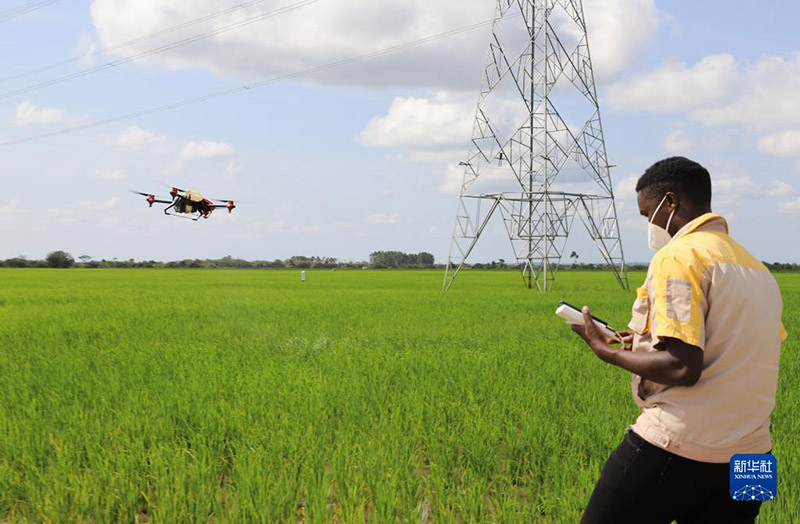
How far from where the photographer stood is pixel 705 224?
1.83 m

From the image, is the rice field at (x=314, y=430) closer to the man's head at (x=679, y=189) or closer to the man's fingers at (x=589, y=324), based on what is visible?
the man's fingers at (x=589, y=324)

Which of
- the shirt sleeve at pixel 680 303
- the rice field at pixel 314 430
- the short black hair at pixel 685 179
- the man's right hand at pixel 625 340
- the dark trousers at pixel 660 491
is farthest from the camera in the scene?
the rice field at pixel 314 430

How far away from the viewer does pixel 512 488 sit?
3773 mm

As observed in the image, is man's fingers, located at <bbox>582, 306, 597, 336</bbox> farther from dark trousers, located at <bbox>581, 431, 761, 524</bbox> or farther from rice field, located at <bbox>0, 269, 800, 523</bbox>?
rice field, located at <bbox>0, 269, 800, 523</bbox>

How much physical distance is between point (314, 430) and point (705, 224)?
12.1 ft

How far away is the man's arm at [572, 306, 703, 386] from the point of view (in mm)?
1694

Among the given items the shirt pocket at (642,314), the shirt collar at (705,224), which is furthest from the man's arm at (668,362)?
the shirt collar at (705,224)

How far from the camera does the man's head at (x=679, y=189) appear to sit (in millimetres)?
1898

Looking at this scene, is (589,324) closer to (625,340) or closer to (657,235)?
(625,340)

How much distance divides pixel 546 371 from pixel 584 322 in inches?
216

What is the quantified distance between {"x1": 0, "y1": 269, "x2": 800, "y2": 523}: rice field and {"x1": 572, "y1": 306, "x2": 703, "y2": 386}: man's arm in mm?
1797

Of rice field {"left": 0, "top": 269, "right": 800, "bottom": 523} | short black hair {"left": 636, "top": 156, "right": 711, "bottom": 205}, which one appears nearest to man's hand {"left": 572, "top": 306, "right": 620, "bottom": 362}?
short black hair {"left": 636, "top": 156, "right": 711, "bottom": 205}

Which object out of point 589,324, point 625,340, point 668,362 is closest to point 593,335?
point 589,324

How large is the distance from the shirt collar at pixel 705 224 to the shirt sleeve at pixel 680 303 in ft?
0.48
